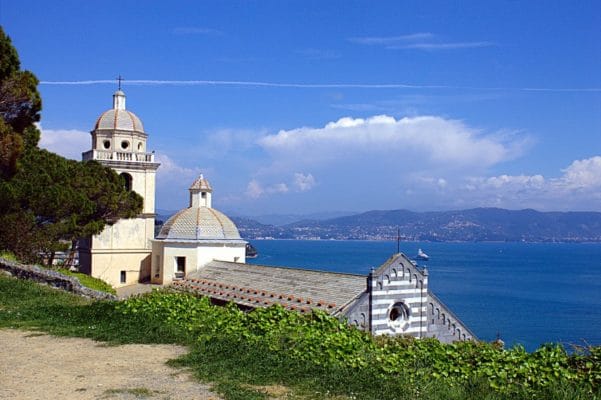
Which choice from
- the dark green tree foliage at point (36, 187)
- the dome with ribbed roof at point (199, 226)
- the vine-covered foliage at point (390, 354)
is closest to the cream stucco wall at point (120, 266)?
the dome with ribbed roof at point (199, 226)

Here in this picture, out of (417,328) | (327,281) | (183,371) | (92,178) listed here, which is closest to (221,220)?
(92,178)

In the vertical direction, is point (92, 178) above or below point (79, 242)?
above

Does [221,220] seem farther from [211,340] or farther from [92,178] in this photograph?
[211,340]

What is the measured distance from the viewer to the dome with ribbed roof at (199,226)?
35781 mm

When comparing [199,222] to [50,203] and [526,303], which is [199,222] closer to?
[50,203]

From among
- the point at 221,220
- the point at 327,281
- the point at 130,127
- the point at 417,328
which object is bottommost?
the point at 417,328

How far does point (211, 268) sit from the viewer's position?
112 ft

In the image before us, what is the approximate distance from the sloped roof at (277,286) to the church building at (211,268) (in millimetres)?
49

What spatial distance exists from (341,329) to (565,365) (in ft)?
14.5

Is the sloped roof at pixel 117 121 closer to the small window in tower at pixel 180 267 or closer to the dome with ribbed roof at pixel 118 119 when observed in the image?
the dome with ribbed roof at pixel 118 119

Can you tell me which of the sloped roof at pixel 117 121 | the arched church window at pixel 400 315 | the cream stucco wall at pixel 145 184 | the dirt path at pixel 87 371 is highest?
the sloped roof at pixel 117 121

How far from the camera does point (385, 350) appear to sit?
37.2ft

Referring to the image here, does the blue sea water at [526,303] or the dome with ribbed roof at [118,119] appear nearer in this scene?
the dome with ribbed roof at [118,119]

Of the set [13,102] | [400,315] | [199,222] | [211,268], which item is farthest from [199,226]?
[13,102]
